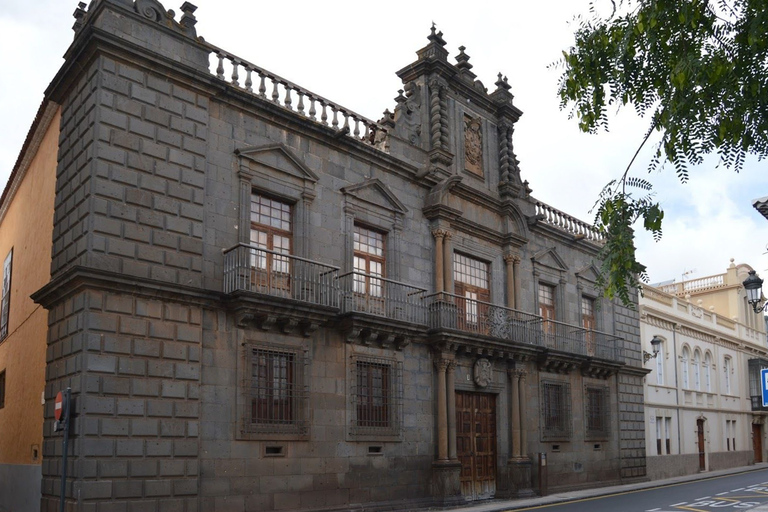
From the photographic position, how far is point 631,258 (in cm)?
876

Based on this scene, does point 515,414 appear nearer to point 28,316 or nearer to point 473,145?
point 473,145

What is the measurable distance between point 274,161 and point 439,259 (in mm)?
5954

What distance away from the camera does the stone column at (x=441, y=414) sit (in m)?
20.3

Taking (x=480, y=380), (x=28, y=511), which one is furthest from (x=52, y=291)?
(x=480, y=380)

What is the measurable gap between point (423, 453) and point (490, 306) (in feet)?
16.3

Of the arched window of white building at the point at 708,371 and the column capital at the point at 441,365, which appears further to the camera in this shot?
the arched window of white building at the point at 708,371

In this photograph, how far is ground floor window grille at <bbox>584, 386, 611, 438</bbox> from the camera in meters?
27.1

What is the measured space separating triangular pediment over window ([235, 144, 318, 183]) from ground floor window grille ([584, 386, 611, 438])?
13.9 meters

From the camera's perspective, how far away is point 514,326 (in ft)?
77.3

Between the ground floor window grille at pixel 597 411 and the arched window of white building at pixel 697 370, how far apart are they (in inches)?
452

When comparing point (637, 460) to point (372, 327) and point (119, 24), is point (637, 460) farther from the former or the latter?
point (119, 24)

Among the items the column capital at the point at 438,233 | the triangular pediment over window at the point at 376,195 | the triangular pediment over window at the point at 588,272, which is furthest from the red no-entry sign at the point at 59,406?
the triangular pediment over window at the point at 588,272

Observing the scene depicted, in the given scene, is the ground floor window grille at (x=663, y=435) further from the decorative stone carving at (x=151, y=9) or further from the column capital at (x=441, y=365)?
the decorative stone carving at (x=151, y=9)

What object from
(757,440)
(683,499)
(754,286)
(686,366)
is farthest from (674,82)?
(757,440)
